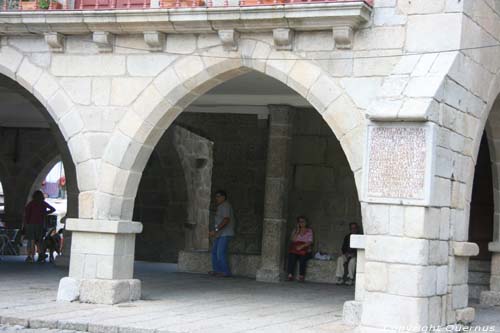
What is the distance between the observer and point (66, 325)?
8.38 meters

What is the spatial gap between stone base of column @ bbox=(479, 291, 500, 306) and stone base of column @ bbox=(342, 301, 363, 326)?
344 centimetres

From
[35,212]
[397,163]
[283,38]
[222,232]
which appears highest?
[283,38]

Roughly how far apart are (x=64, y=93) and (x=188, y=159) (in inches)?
339

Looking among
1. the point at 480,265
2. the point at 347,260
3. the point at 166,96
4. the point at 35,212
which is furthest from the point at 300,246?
the point at 35,212

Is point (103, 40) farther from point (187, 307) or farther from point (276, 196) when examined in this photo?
point (276, 196)

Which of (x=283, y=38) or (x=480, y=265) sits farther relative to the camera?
(x=480, y=265)

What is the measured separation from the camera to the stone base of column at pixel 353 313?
342 inches

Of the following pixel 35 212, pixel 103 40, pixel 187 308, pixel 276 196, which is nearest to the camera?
pixel 187 308

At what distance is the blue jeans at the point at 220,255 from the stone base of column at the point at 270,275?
2.24 feet

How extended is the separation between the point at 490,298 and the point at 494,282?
26 centimetres

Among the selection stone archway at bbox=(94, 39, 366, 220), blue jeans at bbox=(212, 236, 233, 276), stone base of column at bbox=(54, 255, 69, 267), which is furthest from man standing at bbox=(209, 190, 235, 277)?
stone archway at bbox=(94, 39, 366, 220)

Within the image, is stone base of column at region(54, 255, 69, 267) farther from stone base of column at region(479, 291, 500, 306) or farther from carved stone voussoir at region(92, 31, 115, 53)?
stone base of column at region(479, 291, 500, 306)

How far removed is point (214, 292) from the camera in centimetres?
1141

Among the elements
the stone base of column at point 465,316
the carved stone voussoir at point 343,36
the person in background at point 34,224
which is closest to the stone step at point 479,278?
the stone base of column at point 465,316
